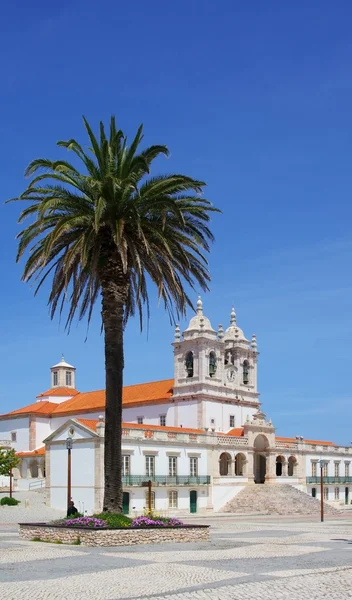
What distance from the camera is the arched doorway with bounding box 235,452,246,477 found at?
68.2 m

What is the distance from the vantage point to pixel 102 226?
2644 cm

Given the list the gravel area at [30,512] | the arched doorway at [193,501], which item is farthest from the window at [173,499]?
the gravel area at [30,512]

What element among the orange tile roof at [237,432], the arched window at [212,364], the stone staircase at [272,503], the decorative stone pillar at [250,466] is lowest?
the stone staircase at [272,503]

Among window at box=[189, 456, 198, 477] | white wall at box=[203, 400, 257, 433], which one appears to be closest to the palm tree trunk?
window at box=[189, 456, 198, 477]

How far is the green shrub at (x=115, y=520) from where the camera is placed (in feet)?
78.9

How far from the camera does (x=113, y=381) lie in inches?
1024

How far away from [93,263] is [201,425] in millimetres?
45904

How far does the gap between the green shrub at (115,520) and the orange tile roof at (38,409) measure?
189 feet

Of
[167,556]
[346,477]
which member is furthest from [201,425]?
[167,556]

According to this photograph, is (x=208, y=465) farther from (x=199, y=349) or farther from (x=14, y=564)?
(x=14, y=564)

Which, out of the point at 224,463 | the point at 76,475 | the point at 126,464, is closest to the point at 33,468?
the point at 224,463

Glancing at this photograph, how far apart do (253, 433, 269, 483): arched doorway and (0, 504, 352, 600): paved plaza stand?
47.2 meters

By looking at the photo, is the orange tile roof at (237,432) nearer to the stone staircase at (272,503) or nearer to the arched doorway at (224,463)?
the arched doorway at (224,463)

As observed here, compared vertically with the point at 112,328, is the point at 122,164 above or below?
above
